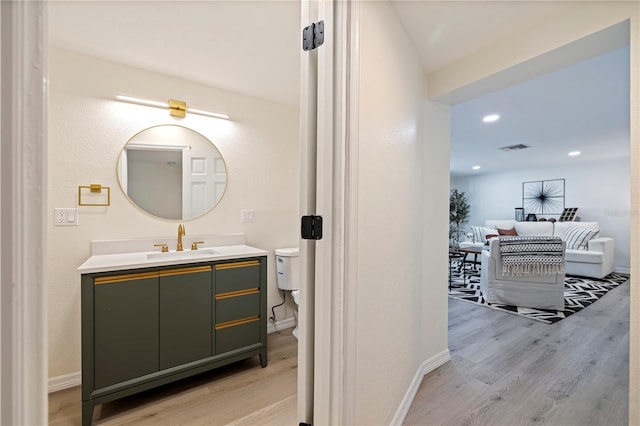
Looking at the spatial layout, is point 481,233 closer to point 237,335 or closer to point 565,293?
point 565,293

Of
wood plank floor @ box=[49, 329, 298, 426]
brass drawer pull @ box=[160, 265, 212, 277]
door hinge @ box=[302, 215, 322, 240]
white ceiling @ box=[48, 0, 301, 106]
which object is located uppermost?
white ceiling @ box=[48, 0, 301, 106]

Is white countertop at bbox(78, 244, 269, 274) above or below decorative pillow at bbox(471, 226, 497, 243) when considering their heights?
above

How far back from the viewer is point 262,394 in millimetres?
1839

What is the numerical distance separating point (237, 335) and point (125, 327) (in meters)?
0.71

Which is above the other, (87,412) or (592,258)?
(592,258)

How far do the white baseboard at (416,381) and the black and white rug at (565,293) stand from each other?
5.57 ft

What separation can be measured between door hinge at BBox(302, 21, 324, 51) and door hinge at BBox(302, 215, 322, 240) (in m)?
0.69

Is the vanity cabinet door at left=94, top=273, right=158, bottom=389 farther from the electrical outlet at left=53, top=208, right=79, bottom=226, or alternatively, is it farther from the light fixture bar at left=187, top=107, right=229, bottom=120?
the light fixture bar at left=187, top=107, right=229, bottom=120

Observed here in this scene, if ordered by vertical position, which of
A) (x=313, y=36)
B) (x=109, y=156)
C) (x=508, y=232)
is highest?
(x=313, y=36)

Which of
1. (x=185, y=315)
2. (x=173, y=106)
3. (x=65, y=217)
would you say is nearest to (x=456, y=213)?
(x=173, y=106)

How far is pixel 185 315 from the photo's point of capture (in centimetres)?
184

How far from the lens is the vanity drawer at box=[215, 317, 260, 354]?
1976 millimetres

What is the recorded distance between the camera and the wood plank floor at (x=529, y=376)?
1.64 m

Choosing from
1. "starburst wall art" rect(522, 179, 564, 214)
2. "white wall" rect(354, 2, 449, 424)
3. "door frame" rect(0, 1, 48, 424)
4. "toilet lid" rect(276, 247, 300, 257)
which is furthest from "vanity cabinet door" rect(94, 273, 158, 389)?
"starburst wall art" rect(522, 179, 564, 214)
